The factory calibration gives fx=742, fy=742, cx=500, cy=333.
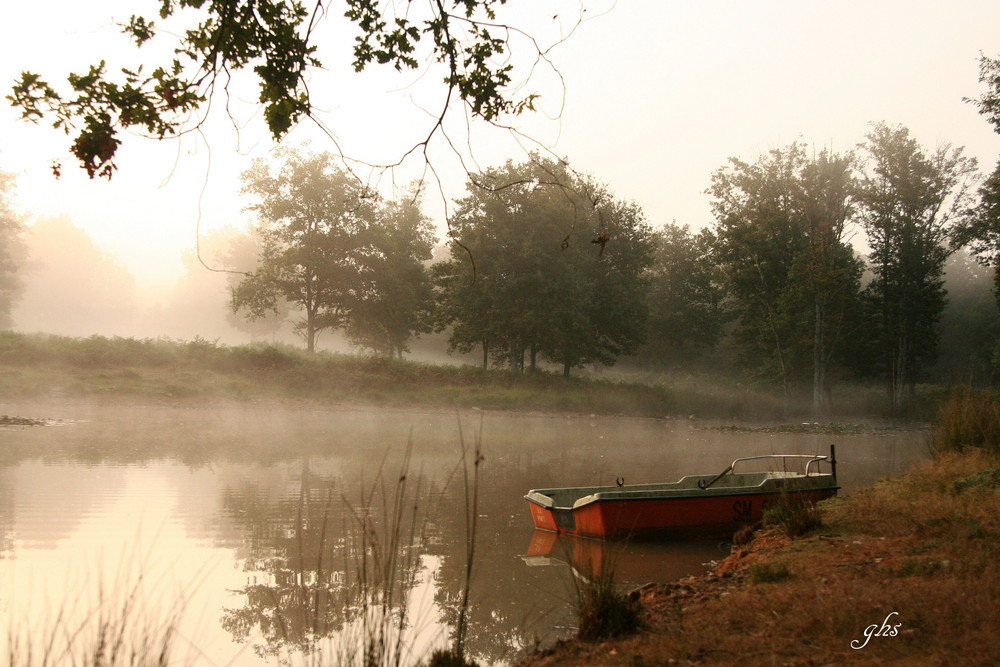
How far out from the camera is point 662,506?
9.91 metres

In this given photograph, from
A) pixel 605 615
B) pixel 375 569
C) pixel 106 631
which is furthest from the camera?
pixel 605 615

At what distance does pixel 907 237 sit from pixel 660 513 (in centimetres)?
3318

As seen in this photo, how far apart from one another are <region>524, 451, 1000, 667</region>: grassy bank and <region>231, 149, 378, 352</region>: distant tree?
103 ft

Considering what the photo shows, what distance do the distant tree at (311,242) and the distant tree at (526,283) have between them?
5053mm

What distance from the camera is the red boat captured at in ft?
31.3

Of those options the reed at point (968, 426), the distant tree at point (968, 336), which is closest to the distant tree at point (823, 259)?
the distant tree at point (968, 336)

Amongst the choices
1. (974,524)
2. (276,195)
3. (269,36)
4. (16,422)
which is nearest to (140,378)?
(16,422)

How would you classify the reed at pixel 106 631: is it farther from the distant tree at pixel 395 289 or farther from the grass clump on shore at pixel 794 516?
the distant tree at pixel 395 289

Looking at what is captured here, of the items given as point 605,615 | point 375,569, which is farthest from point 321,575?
point 375,569

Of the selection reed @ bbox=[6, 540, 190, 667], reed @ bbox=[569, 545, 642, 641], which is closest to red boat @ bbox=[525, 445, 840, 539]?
reed @ bbox=[569, 545, 642, 641]

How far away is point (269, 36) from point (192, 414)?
2048cm

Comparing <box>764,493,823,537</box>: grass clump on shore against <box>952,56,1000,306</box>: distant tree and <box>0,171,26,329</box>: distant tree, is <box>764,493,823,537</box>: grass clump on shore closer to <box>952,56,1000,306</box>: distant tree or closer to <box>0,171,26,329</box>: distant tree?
<box>952,56,1000,306</box>: distant tree

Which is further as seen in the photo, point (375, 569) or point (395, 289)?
point (395, 289)

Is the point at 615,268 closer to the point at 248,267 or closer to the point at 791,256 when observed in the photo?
the point at 791,256
